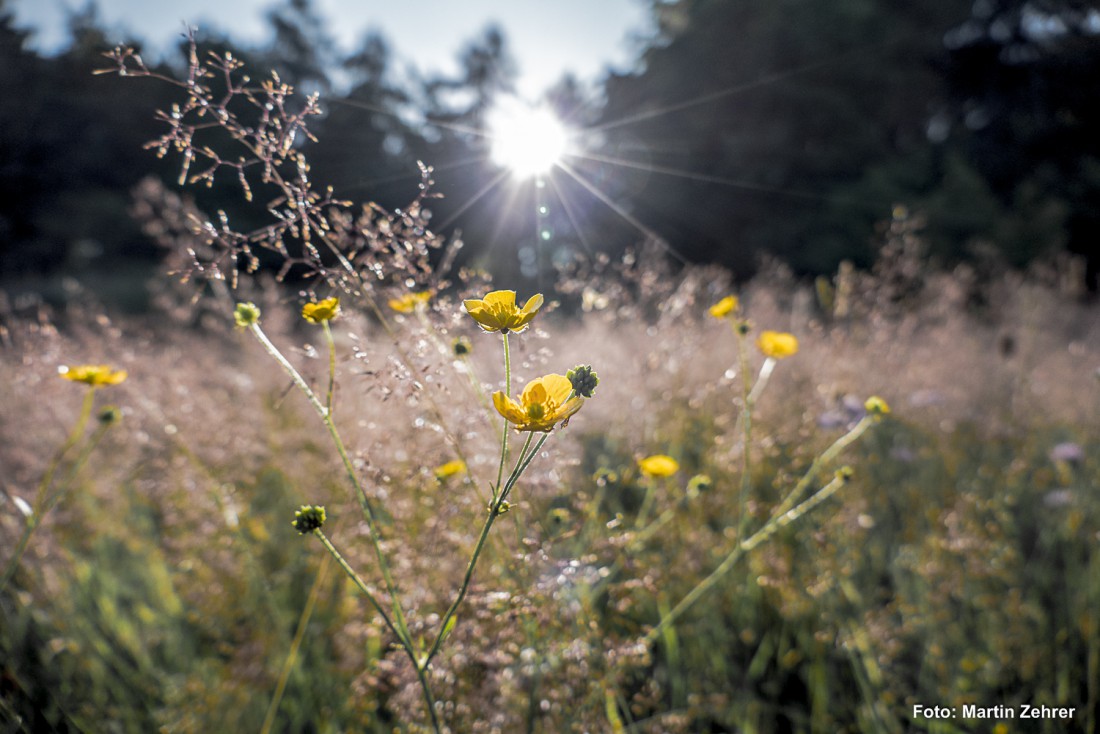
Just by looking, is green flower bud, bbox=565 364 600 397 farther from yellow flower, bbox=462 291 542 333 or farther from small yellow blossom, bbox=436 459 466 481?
small yellow blossom, bbox=436 459 466 481

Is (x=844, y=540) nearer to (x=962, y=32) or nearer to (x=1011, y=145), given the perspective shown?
(x=1011, y=145)

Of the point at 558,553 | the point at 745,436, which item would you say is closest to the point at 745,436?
the point at 745,436

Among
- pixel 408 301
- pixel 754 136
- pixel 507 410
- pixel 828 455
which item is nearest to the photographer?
pixel 507 410

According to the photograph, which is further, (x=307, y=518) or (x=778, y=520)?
(x=778, y=520)

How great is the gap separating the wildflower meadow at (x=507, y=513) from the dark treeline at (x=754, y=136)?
661cm

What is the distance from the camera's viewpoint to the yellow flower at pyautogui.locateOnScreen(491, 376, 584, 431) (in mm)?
581

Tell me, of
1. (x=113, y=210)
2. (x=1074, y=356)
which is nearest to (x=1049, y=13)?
(x=1074, y=356)

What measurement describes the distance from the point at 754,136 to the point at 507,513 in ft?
35.7

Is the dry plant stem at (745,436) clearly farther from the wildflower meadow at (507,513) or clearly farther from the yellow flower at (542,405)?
the yellow flower at (542,405)

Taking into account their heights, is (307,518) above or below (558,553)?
below

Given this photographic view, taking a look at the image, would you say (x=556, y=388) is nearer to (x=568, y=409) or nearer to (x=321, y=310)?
(x=568, y=409)

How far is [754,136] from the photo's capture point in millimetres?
10477

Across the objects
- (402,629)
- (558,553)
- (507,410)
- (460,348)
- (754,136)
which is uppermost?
(754,136)

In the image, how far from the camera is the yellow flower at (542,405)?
581 millimetres
